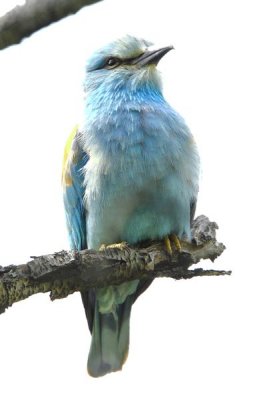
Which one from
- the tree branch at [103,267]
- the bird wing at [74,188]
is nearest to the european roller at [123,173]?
the bird wing at [74,188]

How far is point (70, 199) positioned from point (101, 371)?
1.75m

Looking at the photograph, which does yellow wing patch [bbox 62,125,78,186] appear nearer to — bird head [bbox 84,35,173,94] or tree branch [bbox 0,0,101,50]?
bird head [bbox 84,35,173,94]

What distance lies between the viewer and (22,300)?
3.80 meters

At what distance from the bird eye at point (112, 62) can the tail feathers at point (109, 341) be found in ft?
7.61

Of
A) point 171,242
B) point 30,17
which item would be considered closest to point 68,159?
point 171,242

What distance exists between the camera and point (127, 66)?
650 centimetres

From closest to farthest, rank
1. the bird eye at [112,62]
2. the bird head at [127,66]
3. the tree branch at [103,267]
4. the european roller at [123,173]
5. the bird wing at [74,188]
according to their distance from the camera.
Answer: the tree branch at [103,267], the european roller at [123,173], the bird wing at [74,188], the bird head at [127,66], the bird eye at [112,62]

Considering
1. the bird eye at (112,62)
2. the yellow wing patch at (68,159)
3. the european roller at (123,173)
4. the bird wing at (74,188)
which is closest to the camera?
the european roller at (123,173)

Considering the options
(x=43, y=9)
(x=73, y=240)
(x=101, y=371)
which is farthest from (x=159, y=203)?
(x=43, y=9)

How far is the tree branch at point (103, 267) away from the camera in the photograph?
378cm

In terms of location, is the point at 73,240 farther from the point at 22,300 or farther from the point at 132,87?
the point at 22,300

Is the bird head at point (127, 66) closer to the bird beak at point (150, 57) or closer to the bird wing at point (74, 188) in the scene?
the bird beak at point (150, 57)

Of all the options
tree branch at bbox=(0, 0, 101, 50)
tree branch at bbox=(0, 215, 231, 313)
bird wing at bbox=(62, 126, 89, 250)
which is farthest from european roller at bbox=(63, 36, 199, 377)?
tree branch at bbox=(0, 0, 101, 50)

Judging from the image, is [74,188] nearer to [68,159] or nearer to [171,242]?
[68,159]
